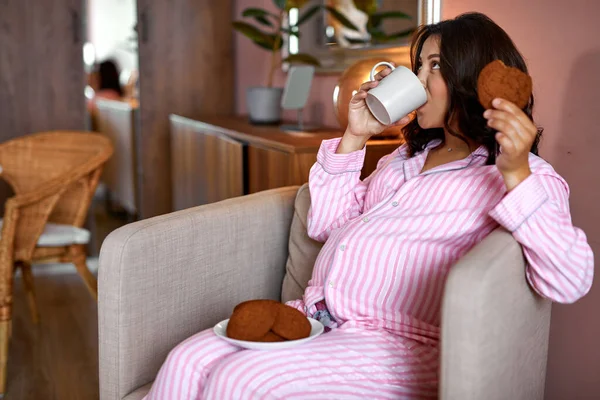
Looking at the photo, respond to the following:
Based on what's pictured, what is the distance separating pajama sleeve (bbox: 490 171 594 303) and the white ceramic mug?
31cm

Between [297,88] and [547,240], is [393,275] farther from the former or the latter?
[297,88]

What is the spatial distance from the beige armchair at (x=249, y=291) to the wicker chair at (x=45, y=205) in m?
1.11

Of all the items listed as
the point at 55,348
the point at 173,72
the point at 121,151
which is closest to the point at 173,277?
the point at 55,348

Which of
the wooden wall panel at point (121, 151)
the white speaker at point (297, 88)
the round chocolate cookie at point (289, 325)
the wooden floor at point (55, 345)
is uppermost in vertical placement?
the white speaker at point (297, 88)

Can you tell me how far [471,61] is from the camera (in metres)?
1.32

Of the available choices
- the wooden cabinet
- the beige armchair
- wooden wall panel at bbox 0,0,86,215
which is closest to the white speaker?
the wooden cabinet

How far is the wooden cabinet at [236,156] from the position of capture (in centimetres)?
206

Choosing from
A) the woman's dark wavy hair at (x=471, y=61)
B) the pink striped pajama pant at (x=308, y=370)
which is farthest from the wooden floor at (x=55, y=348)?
the woman's dark wavy hair at (x=471, y=61)

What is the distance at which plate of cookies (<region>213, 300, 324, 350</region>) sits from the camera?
123cm

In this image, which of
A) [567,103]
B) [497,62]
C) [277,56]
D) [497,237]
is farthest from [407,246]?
[277,56]

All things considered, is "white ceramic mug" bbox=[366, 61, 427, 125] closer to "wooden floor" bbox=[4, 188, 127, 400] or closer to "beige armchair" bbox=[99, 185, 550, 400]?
"beige armchair" bbox=[99, 185, 550, 400]

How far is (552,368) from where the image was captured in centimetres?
168

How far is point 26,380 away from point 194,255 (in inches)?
51.0

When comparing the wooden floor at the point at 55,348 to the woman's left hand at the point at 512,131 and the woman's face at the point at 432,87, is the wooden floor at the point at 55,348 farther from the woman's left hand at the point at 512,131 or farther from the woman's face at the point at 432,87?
→ the woman's left hand at the point at 512,131
